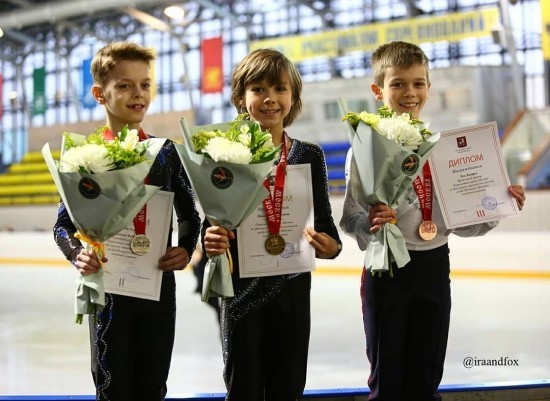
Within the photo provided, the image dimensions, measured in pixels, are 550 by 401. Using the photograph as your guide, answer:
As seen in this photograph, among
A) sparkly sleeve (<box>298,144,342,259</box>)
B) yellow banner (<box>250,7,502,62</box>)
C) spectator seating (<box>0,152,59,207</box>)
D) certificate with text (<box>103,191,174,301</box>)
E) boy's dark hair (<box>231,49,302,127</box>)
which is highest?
yellow banner (<box>250,7,502,62</box>)

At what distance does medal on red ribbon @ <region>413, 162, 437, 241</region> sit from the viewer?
6.38ft

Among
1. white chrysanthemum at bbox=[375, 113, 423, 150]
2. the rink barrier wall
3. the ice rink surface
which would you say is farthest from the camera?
the ice rink surface

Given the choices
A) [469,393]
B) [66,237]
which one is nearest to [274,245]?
[66,237]

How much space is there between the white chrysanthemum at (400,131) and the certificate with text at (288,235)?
9.6 inches

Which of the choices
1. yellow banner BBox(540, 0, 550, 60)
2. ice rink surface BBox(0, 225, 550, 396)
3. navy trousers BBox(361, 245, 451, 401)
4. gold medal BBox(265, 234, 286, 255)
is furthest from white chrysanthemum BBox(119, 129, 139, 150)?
yellow banner BBox(540, 0, 550, 60)

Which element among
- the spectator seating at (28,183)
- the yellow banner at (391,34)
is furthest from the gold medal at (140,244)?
the spectator seating at (28,183)

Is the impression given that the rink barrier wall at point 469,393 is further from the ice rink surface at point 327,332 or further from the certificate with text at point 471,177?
the certificate with text at point 471,177

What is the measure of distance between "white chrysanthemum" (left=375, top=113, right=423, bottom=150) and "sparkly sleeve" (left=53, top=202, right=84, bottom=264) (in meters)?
0.87

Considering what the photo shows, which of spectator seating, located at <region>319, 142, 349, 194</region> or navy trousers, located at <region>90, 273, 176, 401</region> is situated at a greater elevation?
spectator seating, located at <region>319, 142, 349, 194</region>

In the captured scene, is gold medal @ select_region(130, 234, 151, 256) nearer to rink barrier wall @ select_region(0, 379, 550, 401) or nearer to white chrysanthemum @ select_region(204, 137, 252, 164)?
white chrysanthemum @ select_region(204, 137, 252, 164)

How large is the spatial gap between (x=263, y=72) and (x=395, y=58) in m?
0.48

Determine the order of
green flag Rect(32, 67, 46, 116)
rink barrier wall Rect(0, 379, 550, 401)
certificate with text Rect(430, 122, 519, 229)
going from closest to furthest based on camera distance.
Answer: certificate with text Rect(430, 122, 519, 229) < rink barrier wall Rect(0, 379, 550, 401) < green flag Rect(32, 67, 46, 116)

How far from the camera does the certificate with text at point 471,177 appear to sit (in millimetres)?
1994

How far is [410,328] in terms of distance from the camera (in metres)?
1.98
